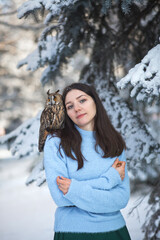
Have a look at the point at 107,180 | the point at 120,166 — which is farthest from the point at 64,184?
the point at 120,166

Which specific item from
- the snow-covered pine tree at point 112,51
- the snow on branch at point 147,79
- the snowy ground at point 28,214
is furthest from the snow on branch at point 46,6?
the snowy ground at point 28,214

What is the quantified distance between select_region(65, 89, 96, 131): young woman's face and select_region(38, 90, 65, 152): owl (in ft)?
0.19

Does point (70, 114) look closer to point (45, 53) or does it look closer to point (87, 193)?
point (87, 193)

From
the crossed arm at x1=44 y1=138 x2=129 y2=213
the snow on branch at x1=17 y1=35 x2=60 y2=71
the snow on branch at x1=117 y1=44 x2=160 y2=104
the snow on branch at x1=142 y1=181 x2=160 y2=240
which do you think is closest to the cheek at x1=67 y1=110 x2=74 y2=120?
the crossed arm at x1=44 y1=138 x2=129 y2=213

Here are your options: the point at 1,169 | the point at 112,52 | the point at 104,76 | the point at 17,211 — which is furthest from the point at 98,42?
the point at 1,169

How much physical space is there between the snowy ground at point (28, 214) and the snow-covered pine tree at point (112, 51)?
58 cm

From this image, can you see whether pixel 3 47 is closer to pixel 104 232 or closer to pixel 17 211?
pixel 17 211

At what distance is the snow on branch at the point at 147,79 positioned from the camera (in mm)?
1657

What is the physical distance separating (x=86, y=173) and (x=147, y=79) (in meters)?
0.71

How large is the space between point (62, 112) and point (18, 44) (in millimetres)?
9459

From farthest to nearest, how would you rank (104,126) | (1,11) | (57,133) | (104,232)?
(1,11), (104,126), (57,133), (104,232)

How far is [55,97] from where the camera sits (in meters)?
1.80

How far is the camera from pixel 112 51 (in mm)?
3041

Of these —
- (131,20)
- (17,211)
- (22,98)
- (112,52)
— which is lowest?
(17,211)
